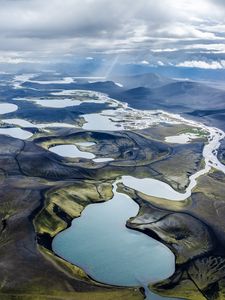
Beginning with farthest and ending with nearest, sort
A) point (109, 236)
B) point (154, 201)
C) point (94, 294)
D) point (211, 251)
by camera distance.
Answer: point (154, 201), point (109, 236), point (211, 251), point (94, 294)

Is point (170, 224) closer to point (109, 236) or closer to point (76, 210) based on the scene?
point (109, 236)

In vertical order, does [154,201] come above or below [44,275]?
below

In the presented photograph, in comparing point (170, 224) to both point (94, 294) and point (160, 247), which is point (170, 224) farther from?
point (94, 294)

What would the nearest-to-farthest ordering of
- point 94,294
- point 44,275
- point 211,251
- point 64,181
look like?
point 94,294, point 44,275, point 211,251, point 64,181

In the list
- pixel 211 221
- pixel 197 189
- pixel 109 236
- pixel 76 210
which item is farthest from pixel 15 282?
pixel 197 189

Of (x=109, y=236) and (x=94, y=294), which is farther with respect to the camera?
(x=109, y=236)

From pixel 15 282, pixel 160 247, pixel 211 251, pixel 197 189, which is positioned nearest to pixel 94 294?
pixel 15 282

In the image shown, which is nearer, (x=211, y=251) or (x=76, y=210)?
(x=211, y=251)

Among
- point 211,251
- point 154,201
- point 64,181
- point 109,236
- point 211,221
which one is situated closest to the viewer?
point 211,251

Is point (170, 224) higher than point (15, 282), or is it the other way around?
point (15, 282)
